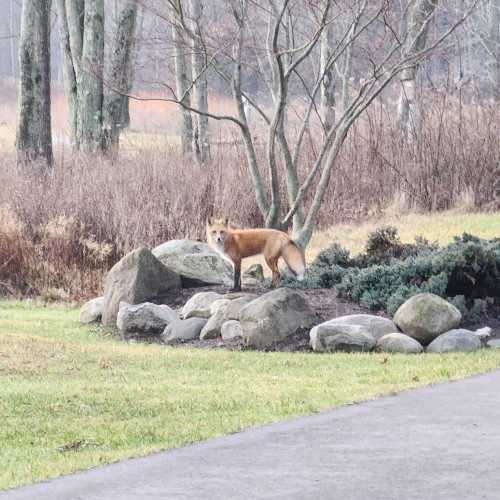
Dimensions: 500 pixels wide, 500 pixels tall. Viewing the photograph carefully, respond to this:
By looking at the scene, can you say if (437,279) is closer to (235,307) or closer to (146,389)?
(235,307)

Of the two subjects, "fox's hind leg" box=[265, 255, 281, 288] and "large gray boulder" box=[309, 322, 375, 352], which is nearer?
"large gray boulder" box=[309, 322, 375, 352]

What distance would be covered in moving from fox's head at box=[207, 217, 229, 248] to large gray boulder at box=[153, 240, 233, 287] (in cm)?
103

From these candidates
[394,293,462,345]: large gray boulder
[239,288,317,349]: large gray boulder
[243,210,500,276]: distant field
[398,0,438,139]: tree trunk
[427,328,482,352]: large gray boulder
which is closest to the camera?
[427,328,482,352]: large gray boulder

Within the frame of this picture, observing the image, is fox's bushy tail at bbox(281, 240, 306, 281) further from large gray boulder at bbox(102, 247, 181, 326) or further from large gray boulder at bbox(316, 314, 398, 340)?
large gray boulder at bbox(316, 314, 398, 340)

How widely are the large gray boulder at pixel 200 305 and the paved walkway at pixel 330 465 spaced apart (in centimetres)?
549

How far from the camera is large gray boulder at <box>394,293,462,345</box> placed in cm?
1288

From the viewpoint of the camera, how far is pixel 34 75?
85.1 feet

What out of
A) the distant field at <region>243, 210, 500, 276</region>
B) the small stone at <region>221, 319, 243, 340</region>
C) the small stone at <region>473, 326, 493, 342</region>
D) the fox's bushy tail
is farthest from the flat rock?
the distant field at <region>243, 210, 500, 276</region>

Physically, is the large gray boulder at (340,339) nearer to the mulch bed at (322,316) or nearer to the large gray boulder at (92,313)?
the mulch bed at (322,316)

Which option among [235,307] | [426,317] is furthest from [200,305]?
[426,317]

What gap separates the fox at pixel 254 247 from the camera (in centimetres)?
1498

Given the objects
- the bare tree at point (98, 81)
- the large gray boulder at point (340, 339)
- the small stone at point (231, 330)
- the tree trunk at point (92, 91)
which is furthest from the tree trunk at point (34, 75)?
the large gray boulder at point (340, 339)

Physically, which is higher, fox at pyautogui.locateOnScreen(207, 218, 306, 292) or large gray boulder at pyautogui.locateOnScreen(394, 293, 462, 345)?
fox at pyautogui.locateOnScreen(207, 218, 306, 292)

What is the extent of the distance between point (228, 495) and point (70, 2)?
94.0ft
